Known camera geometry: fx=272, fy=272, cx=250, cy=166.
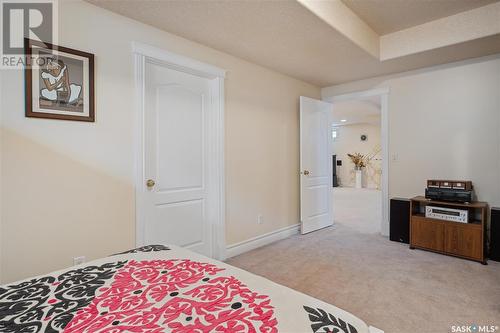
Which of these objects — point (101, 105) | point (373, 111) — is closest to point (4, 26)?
point (101, 105)

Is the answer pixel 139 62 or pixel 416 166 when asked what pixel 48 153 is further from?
pixel 416 166

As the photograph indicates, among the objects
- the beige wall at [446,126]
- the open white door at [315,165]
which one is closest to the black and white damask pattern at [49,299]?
the open white door at [315,165]

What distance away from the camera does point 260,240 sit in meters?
3.56

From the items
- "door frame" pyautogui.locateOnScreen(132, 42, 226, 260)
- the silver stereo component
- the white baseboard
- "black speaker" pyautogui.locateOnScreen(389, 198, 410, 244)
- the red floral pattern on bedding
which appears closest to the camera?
the red floral pattern on bedding

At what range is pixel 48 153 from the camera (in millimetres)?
1925

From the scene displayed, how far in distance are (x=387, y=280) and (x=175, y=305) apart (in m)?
2.27

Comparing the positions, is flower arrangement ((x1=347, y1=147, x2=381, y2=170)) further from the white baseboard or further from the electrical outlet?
the electrical outlet

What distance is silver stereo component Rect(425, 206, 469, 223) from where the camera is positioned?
3077 mm

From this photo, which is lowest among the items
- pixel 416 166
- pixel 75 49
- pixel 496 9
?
pixel 416 166

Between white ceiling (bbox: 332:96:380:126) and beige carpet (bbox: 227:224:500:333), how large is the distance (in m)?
3.83

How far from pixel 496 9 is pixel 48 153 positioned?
4051 millimetres

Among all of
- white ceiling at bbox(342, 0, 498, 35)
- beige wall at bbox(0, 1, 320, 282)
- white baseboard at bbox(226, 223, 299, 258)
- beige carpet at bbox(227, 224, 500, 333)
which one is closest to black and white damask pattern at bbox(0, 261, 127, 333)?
beige wall at bbox(0, 1, 320, 282)

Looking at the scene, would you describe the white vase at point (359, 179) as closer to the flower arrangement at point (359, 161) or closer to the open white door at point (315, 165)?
the flower arrangement at point (359, 161)

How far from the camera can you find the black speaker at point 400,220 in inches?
142
